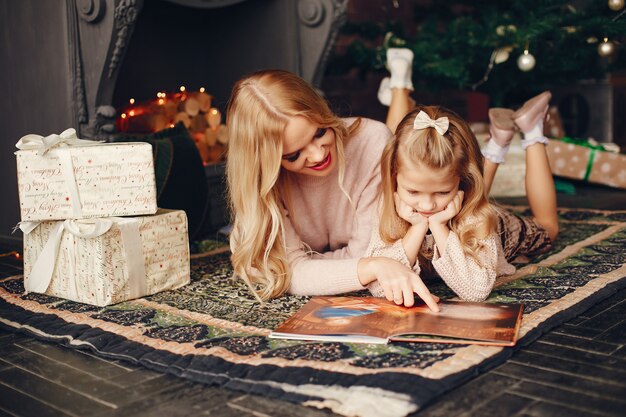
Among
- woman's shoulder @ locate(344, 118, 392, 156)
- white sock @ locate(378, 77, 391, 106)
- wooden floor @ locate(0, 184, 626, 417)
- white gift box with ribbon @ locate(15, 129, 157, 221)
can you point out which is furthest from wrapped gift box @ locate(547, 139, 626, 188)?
white gift box with ribbon @ locate(15, 129, 157, 221)

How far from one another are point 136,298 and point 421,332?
81 cm

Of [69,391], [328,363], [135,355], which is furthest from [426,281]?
[69,391]

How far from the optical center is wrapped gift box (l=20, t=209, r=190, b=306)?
1786 mm

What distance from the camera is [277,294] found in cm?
182

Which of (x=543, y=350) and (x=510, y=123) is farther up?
(x=510, y=123)

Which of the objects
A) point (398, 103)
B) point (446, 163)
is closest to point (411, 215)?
point (446, 163)

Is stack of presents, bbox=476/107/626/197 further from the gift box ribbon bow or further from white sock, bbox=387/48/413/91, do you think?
the gift box ribbon bow

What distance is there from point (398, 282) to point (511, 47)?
2021 mm

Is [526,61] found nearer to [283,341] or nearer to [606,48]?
[606,48]

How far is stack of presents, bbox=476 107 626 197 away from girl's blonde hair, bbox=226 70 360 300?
1714 mm

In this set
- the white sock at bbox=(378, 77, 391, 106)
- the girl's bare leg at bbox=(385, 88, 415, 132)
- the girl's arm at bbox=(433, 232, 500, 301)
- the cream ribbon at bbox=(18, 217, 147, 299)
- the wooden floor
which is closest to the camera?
the wooden floor

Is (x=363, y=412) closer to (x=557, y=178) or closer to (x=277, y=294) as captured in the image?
(x=277, y=294)

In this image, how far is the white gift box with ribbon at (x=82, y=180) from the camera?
5.99 ft

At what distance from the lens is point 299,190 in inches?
76.6
